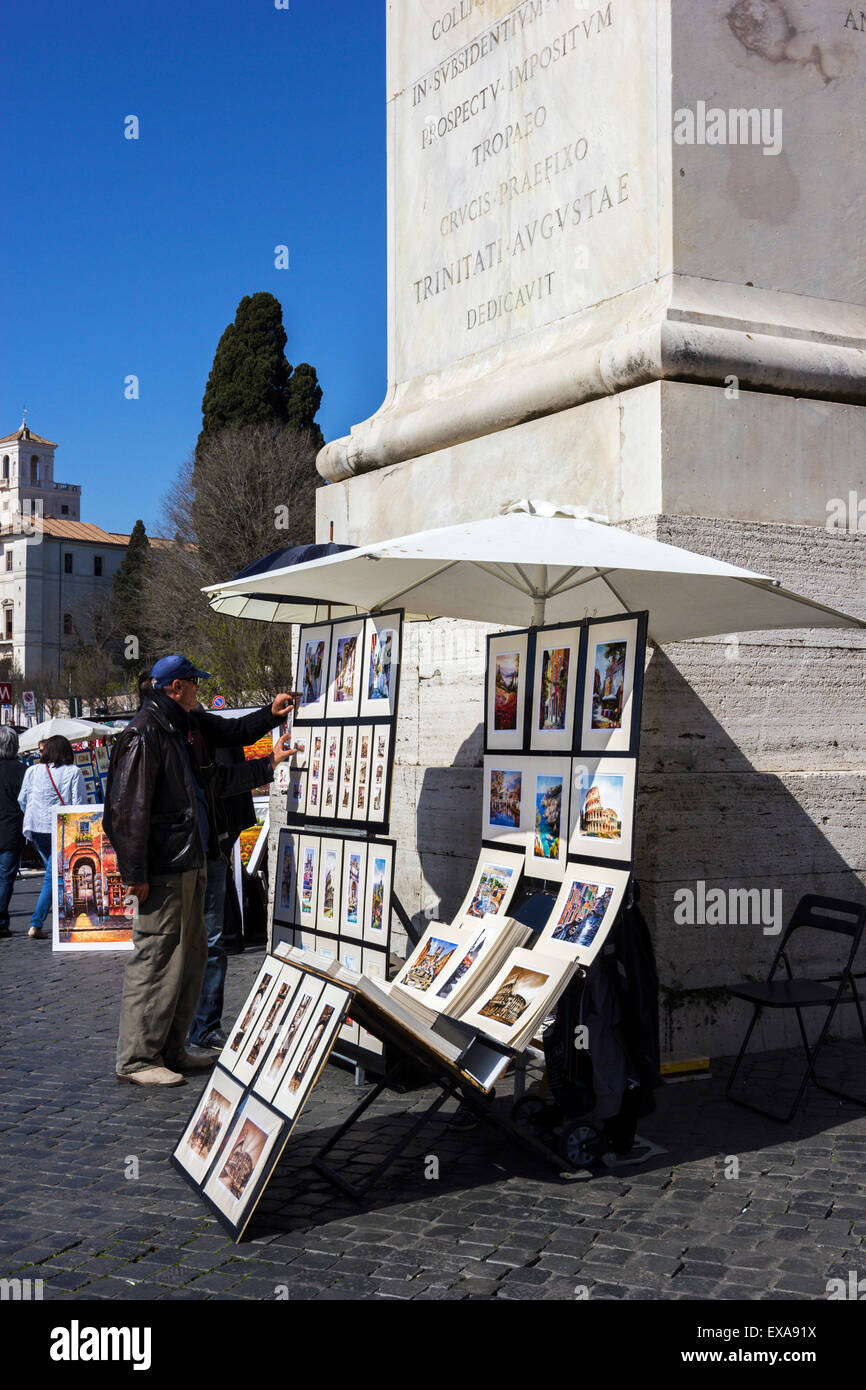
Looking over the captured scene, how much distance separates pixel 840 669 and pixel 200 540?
30.8 m

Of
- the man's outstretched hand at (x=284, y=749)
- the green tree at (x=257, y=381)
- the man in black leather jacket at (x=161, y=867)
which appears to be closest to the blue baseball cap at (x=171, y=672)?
the man in black leather jacket at (x=161, y=867)

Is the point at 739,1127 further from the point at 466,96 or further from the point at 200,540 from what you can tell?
the point at 200,540

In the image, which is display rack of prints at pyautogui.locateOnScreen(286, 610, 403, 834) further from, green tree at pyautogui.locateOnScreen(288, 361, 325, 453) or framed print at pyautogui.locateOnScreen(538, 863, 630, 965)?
green tree at pyautogui.locateOnScreen(288, 361, 325, 453)

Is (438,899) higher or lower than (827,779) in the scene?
lower

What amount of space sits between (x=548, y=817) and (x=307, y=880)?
4.75 ft

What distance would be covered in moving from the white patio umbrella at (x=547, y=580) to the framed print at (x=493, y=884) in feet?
3.48

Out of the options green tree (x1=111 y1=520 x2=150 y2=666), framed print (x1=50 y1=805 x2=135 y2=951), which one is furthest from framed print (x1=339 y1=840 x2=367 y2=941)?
green tree (x1=111 y1=520 x2=150 y2=666)

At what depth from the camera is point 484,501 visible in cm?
773

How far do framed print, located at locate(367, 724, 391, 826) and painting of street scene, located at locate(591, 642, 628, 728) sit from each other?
1.05 metres

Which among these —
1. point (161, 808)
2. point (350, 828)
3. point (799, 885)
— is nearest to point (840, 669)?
point (799, 885)

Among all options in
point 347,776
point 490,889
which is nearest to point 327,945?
point 347,776

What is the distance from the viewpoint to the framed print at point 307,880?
6.15 m

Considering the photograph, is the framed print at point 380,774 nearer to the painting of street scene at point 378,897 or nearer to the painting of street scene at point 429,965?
the painting of street scene at point 378,897

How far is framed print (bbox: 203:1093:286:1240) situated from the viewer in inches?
156
